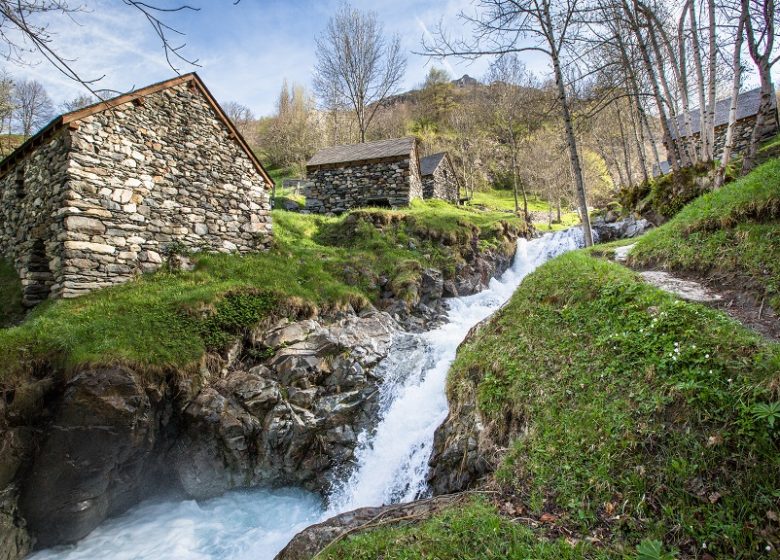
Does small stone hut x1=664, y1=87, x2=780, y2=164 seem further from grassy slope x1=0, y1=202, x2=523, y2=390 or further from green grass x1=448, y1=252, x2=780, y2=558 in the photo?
green grass x1=448, y1=252, x2=780, y2=558

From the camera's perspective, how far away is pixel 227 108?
164 feet

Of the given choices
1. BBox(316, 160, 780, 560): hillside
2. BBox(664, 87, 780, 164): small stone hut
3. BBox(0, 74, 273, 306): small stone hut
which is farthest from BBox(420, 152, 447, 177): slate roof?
BBox(316, 160, 780, 560): hillside

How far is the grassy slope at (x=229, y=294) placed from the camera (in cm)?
655

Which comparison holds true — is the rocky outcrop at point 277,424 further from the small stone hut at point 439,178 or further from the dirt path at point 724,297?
the small stone hut at point 439,178

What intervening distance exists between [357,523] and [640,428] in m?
3.28

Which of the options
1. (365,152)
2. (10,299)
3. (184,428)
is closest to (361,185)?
(365,152)

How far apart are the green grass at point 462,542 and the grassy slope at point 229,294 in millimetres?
5098

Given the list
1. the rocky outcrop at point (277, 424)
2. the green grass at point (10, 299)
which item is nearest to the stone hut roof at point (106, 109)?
the green grass at point (10, 299)

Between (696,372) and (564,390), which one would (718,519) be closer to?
(696,372)

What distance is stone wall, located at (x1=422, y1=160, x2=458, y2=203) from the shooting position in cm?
2430

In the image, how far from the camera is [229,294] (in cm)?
879

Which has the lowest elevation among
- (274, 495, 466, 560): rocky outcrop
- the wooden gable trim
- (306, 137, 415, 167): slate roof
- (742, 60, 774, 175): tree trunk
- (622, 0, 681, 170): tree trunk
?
(274, 495, 466, 560): rocky outcrop

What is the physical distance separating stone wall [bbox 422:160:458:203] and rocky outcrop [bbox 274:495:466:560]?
70.8 ft

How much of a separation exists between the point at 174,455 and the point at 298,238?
8483mm
